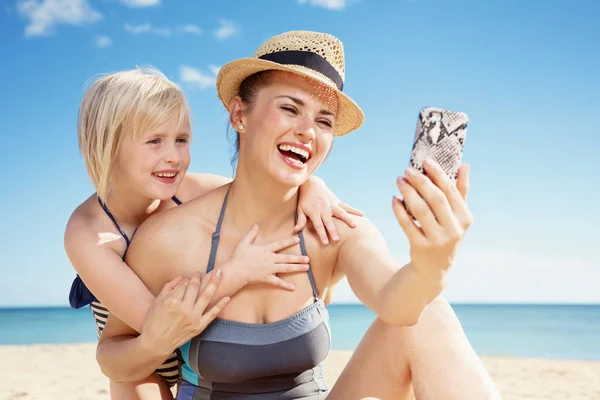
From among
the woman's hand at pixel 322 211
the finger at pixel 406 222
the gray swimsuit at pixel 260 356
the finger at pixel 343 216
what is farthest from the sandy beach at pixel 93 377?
the finger at pixel 406 222

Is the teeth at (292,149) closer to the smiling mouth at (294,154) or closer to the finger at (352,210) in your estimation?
the smiling mouth at (294,154)

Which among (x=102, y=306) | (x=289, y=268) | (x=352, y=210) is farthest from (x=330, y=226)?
(x=102, y=306)

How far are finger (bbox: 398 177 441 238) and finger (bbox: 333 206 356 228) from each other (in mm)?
1255

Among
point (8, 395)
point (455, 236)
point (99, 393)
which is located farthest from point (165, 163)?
point (8, 395)

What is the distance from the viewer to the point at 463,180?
1822 millimetres

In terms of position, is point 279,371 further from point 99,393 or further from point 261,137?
point 99,393

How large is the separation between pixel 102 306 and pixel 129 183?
0.87 meters

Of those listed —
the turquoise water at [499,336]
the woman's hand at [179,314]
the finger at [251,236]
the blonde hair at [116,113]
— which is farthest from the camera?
the turquoise water at [499,336]

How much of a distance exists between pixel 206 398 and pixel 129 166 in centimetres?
134

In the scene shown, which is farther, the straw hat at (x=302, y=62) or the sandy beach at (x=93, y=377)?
the sandy beach at (x=93, y=377)

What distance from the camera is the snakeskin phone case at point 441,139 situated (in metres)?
1.84

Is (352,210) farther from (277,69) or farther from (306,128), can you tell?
(277,69)

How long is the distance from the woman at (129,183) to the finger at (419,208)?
1258 mm

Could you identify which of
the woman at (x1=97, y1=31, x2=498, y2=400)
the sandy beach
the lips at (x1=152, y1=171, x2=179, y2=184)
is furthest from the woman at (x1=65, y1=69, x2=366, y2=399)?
the sandy beach
